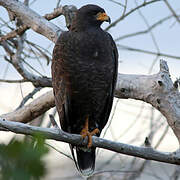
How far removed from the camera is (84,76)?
354 cm

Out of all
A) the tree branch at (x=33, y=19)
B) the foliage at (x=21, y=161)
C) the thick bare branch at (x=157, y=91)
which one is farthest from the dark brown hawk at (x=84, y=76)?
the foliage at (x=21, y=161)

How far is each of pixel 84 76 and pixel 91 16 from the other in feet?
2.37

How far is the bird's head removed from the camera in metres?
3.85

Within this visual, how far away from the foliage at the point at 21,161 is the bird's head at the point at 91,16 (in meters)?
3.14

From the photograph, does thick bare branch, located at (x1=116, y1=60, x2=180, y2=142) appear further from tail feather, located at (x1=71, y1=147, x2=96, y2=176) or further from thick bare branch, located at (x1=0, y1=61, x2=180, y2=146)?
tail feather, located at (x1=71, y1=147, x2=96, y2=176)

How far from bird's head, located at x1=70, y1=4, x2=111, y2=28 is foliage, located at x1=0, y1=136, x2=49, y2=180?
3.14 meters

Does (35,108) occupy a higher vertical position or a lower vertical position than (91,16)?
lower

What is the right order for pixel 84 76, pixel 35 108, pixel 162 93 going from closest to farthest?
pixel 162 93 → pixel 84 76 → pixel 35 108

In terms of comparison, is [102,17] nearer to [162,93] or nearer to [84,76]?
[84,76]

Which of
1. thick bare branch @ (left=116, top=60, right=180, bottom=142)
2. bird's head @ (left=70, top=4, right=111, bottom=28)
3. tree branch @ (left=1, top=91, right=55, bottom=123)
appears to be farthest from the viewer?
tree branch @ (left=1, top=91, right=55, bottom=123)

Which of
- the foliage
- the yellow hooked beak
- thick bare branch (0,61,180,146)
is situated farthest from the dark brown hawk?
the foliage

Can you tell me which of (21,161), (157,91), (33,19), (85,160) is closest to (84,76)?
(157,91)

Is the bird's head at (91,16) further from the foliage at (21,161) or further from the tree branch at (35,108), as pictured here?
the foliage at (21,161)

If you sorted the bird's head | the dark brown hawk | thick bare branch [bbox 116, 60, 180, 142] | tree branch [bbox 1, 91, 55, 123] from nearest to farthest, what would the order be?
thick bare branch [bbox 116, 60, 180, 142], the dark brown hawk, the bird's head, tree branch [bbox 1, 91, 55, 123]
